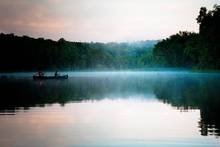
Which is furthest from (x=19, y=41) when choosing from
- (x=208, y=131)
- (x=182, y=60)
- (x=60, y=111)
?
(x=208, y=131)

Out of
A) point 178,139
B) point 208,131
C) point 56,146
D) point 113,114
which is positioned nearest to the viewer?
point 56,146

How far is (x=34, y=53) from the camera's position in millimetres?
190000

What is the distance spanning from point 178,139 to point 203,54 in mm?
105945

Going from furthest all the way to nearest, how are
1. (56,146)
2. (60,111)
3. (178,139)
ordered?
(60,111) < (178,139) < (56,146)

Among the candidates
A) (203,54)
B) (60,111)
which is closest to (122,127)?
(60,111)

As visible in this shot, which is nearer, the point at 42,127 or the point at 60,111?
the point at 42,127

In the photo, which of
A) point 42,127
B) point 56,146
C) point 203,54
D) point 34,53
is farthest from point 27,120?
point 34,53

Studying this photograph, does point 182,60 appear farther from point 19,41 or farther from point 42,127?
point 42,127

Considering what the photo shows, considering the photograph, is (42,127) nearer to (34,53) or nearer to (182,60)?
(182,60)

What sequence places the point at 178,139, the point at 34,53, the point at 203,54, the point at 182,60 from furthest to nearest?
1. the point at 34,53
2. the point at 182,60
3. the point at 203,54
4. the point at 178,139

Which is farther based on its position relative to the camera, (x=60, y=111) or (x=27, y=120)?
(x=60, y=111)

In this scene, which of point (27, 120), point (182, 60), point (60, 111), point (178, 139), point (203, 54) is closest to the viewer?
point (178, 139)

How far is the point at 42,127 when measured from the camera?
24.8 metres

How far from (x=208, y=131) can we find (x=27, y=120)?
10461 mm
